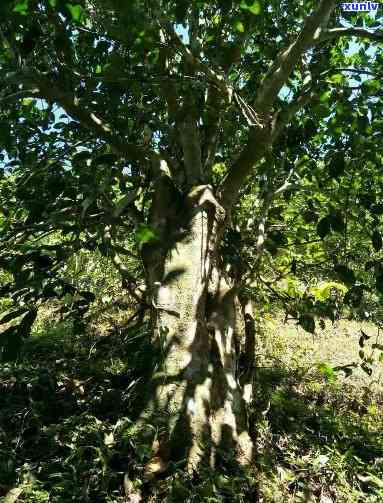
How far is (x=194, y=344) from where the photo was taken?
299 cm

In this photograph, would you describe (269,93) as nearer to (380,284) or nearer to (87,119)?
(87,119)

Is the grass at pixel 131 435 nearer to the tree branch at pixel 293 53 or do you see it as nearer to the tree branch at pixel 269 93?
the tree branch at pixel 269 93

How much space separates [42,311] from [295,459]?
4.79m

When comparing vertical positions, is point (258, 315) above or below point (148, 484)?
above

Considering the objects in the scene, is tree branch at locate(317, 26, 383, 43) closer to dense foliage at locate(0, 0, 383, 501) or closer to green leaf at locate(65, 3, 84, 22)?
dense foliage at locate(0, 0, 383, 501)

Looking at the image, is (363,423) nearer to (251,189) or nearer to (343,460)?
(343,460)

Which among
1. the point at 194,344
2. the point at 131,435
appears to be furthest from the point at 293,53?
the point at 131,435

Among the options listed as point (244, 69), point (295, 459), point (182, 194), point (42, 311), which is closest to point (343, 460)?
point (295, 459)

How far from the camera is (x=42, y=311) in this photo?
6945 mm

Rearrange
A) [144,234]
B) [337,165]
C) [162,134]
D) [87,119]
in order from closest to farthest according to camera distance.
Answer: [144,234], [337,165], [87,119], [162,134]

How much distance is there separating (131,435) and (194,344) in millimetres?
649

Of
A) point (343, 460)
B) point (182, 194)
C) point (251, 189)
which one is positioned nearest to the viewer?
point (343, 460)

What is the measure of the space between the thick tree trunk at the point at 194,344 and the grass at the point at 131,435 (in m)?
0.16

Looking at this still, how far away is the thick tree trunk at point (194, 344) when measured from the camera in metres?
2.74
